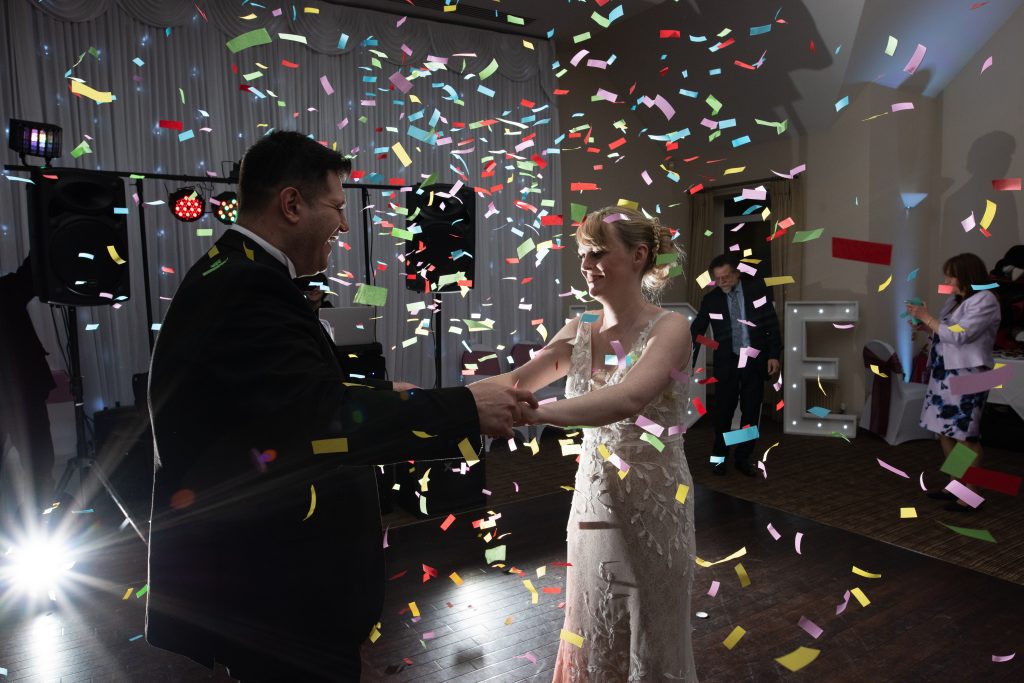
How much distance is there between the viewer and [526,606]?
141 inches

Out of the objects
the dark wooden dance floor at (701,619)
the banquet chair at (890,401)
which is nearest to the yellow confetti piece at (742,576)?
the dark wooden dance floor at (701,619)

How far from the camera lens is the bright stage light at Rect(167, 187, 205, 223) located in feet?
17.8

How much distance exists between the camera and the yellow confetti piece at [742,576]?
148 inches

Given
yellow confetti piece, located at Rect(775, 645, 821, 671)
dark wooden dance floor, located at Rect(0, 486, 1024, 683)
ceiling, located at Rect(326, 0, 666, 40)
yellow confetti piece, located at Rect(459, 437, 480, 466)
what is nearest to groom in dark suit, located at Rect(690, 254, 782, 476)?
dark wooden dance floor, located at Rect(0, 486, 1024, 683)

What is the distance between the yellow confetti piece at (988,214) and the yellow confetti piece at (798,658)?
6356 mm

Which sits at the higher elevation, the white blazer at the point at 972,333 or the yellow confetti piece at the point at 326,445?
the yellow confetti piece at the point at 326,445

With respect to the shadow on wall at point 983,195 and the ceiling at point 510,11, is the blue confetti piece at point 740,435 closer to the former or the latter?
the shadow on wall at point 983,195

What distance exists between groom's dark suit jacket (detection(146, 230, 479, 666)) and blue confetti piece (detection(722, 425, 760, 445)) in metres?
4.32

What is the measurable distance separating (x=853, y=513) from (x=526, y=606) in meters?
2.63

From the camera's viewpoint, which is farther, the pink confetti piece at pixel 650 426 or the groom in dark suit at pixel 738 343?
the groom in dark suit at pixel 738 343

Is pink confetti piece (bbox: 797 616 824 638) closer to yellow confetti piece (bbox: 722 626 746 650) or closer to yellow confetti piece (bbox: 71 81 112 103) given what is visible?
yellow confetti piece (bbox: 722 626 746 650)

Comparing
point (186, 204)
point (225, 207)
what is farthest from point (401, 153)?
point (186, 204)

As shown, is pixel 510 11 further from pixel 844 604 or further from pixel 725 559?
pixel 844 604

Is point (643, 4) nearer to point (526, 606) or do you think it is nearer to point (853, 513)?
point (853, 513)
